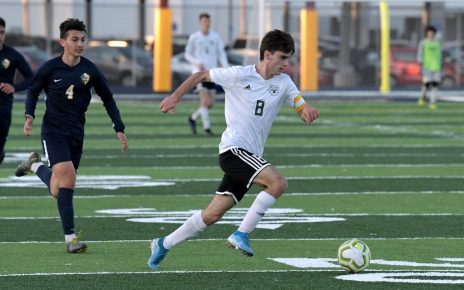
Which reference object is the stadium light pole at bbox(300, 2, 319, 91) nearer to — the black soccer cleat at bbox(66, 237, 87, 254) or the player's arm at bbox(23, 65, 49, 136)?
the player's arm at bbox(23, 65, 49, 136)

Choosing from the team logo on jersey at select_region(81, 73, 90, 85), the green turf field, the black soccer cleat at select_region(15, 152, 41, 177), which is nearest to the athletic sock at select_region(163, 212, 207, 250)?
the green turf field

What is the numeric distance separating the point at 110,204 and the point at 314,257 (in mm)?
4002

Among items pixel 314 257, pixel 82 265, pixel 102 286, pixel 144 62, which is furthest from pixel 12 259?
pixel 144 62

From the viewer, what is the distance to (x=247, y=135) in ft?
30.3

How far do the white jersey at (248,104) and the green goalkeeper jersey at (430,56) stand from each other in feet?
78.1

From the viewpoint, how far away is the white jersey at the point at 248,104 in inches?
364

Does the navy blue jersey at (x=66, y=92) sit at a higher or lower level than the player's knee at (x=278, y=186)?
higher

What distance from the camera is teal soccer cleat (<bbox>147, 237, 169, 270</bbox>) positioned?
29.9 ft

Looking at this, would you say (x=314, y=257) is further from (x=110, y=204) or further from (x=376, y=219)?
(x=110, y=204)

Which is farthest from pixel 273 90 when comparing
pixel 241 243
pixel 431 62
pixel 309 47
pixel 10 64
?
pixel 309 47

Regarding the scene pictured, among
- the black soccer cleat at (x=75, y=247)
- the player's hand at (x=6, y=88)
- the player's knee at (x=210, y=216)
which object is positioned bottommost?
the black soccer cleat at (x=75, y=247)

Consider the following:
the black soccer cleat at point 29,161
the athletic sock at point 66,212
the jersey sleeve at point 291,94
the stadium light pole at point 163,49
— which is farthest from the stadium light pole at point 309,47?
the jersey sleeve at point 291,94

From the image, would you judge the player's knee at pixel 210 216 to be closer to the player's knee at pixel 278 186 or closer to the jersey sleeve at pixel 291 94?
the player's knee at pixel 278 186

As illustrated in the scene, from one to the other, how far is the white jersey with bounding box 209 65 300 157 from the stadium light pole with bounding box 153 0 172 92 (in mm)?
31678
